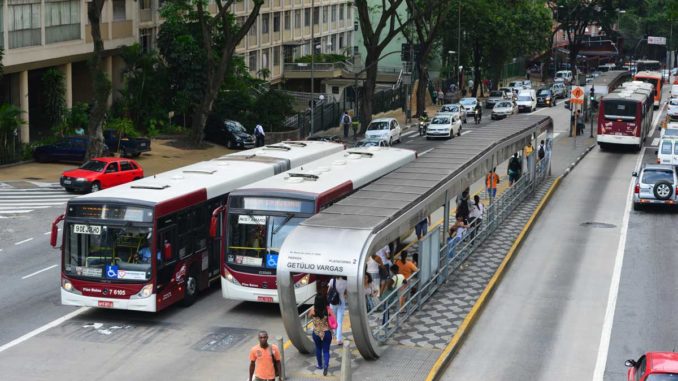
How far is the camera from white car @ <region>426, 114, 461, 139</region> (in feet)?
216

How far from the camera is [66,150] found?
51.1 metres

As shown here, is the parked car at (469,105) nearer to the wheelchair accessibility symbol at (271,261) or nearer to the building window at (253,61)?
the building window at (253,61)

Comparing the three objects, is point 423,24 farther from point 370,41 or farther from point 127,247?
point 127,247

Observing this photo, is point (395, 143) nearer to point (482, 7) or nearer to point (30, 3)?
point (30, 3)

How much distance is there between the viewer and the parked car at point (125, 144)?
54562 millimetres

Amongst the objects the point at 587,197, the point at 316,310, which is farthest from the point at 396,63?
the point at 316,310

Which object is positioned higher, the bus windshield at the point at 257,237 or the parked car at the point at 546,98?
the parked car at the point at 546,98

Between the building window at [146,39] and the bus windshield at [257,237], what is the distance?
45.0 meters

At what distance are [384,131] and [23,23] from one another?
20.6 metres

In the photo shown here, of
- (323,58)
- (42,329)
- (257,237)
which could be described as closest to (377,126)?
(323,58)

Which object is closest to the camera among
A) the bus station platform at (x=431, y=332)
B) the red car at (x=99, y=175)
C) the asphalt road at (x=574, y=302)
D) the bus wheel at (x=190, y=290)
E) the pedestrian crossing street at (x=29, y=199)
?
the bus station platform at (x=431, y=332)

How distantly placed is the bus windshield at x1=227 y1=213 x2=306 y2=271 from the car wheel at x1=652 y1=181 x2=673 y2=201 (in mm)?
18935

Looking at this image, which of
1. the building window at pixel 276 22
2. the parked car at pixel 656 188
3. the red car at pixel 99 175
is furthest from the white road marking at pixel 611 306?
the building window at pixel 276 22

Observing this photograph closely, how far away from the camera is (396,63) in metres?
113
